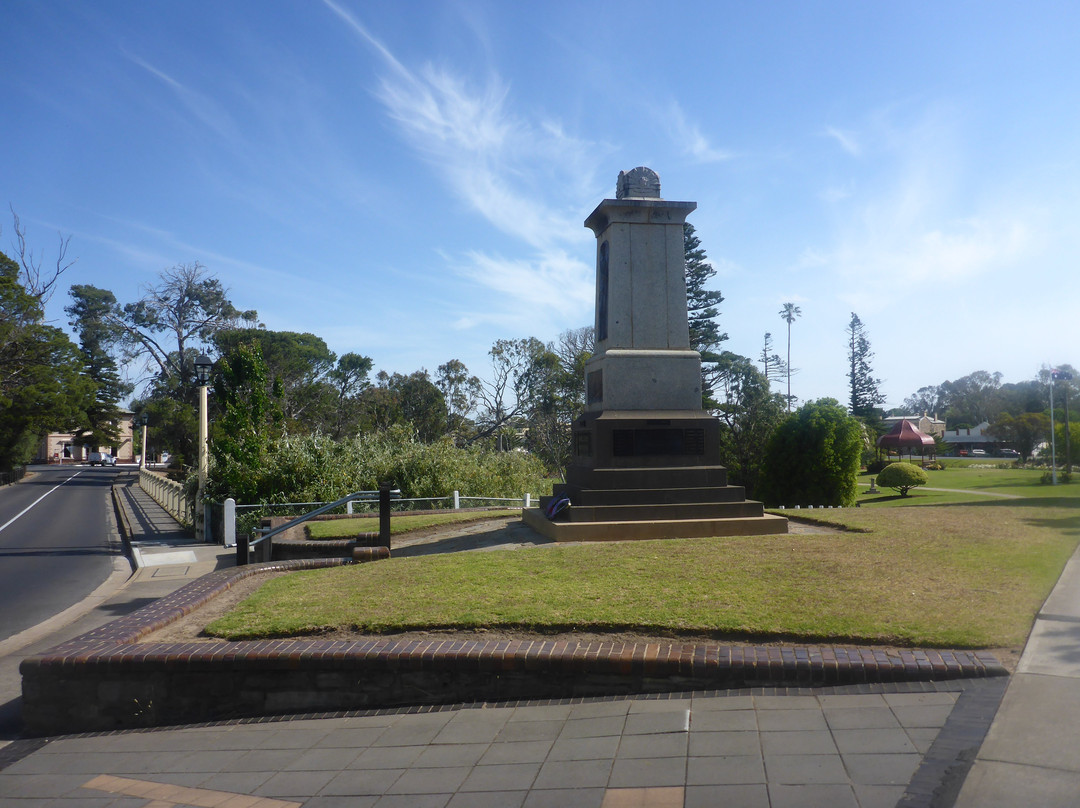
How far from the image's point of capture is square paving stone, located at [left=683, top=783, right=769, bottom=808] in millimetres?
3531

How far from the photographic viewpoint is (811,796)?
11.5 ft

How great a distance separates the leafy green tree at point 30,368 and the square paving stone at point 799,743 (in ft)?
162

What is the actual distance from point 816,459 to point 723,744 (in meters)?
20.5

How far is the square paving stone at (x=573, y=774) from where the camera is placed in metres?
3.95

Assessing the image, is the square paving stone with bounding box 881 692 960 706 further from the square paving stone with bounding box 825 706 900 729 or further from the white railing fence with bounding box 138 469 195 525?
the white railing fence with bounding box 138 469 195 525

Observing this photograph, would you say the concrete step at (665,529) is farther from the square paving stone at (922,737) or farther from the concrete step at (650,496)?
the square paving stone at (922,737)

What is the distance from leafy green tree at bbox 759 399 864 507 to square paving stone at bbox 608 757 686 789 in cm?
2039

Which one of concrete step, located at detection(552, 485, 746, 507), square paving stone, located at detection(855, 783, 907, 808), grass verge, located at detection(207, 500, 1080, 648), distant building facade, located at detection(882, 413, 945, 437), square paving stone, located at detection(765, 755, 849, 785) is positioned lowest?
square paving stone, located at detection(765, 755, 849, 785)

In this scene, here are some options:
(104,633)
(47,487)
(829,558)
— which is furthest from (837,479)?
(47,487)

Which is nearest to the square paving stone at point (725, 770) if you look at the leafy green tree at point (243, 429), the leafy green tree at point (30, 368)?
the leafy green tree at point (243, 429)

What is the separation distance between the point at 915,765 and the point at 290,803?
308 centimetres

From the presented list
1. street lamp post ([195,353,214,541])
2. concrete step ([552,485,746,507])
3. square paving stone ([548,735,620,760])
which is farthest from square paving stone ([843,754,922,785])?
street lamp post ([195,353,214,541])

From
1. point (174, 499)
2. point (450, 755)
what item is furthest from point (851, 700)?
point (174, 499)

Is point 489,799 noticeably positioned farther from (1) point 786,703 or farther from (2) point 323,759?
(1) point 786,703
